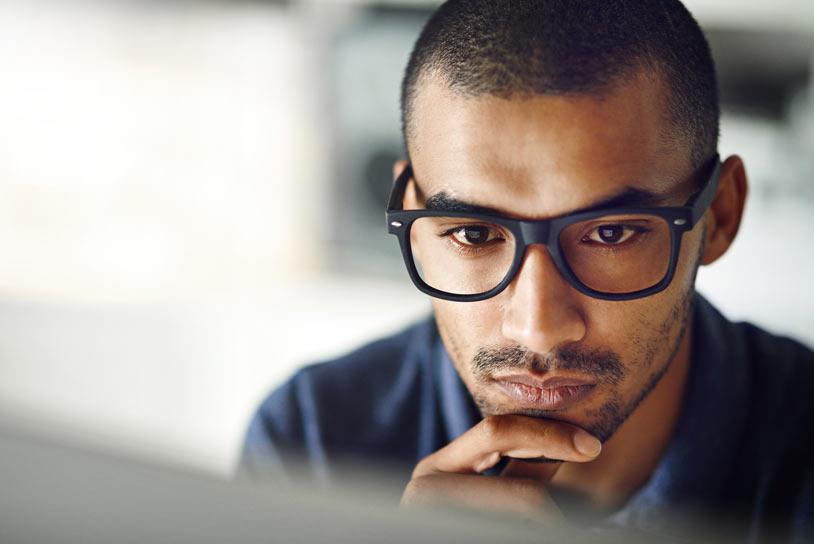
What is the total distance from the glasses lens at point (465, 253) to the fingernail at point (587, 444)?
123mm

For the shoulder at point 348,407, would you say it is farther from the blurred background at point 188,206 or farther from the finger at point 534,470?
the blurred background at point 188,206

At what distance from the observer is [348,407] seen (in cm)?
66

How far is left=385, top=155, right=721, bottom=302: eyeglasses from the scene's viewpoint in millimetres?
418

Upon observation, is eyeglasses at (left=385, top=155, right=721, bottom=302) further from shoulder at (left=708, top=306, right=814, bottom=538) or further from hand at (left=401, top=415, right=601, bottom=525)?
shoulder at (left=708, top=306, right=814, bottom=538)

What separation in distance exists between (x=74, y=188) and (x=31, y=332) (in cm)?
25

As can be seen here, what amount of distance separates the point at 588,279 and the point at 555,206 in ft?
0.19

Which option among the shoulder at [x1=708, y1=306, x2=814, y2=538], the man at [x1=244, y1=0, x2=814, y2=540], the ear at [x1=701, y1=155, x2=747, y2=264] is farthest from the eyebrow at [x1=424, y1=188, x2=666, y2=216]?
the shoulder at [x1=708, y1=306, x2=814, y2=538]

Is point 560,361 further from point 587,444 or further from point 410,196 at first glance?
point 410,196

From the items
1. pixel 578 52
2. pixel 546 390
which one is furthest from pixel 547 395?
pixel 578 52

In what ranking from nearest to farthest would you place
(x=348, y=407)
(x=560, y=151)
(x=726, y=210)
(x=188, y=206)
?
(x=560, y=151)
(x=726, y=210)
(x=348, y=407)
(x=188, y=206)

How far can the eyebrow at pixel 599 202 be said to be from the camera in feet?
1.36

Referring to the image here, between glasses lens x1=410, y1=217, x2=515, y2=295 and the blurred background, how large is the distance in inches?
19.7

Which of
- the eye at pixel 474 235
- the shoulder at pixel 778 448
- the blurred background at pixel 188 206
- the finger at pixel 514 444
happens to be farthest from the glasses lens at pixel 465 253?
the blurred background at pixel 188 206

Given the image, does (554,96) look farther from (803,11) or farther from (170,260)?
(170,260)
